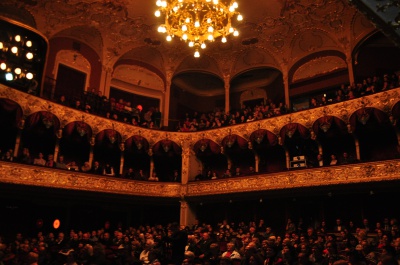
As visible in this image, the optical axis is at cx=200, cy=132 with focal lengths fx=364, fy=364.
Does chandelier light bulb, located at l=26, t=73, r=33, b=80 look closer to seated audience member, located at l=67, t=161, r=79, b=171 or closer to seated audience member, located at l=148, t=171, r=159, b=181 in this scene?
seated audience member, located at l=67, t=161, r=79, b=171

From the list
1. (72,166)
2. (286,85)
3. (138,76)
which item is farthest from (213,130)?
(72,166)

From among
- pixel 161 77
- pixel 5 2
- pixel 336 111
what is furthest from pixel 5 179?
pixel 336 111

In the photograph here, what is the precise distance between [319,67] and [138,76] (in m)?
9.33

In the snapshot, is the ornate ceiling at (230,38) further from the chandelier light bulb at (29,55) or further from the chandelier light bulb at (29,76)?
the chandelier light bulb at (29,76)

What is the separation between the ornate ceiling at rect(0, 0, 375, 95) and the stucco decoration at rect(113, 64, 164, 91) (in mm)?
57

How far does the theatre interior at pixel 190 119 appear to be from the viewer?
1336cm

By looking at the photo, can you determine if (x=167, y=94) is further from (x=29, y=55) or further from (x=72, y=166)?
(x=29, y=55)

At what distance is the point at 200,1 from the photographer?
10289 mm

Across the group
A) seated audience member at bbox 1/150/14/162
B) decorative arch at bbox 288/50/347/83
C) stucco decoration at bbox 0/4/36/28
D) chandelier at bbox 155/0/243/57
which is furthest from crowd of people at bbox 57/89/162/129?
decorative arch at bbox 288/50/347/83

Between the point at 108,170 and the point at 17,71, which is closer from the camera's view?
the point at 17,71

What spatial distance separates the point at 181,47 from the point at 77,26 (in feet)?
17.1

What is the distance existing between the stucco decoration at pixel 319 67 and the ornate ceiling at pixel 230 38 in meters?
0.05

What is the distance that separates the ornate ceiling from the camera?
1557cm

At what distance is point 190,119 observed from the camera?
20359 millimetres
